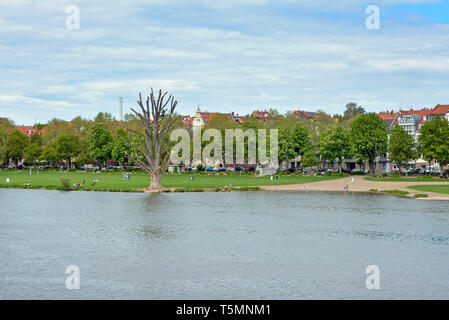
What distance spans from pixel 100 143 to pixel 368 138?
274ft

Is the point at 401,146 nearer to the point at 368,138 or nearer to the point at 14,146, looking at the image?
the point at 368,138

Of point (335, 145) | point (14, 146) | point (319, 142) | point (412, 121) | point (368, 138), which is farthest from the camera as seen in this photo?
point (14, 146)

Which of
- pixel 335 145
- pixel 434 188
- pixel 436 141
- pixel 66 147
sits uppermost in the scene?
pixel 66 147

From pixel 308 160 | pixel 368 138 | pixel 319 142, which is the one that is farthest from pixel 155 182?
pixel 319 142

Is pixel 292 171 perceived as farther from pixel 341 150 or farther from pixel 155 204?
pixel 155 204

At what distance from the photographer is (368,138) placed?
131 meters

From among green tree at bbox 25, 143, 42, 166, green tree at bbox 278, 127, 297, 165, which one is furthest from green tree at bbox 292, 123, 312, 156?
green tree at bbox 25, 143, 42, 166

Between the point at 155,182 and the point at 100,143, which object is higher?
the point at 100,143

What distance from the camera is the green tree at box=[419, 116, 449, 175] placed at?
4801 inches

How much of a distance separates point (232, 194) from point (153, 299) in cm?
5898

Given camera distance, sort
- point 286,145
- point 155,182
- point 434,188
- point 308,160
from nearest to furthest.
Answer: point 155,182
point 434,188
point 308,160
point 286,145

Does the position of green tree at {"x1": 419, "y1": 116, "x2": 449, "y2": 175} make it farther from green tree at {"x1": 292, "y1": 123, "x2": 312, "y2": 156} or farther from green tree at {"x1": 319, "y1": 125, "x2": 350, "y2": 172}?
green tree at {"x1": 292, "y1": 123, "x2": 312, "y2": 156}

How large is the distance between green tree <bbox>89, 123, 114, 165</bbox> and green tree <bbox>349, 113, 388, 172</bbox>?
75545mm

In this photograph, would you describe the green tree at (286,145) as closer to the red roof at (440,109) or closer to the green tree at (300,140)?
the green tree at (300,140)
